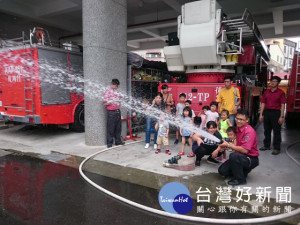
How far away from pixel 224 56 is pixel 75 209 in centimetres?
553

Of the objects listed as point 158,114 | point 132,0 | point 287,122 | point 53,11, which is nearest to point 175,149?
point 158,114

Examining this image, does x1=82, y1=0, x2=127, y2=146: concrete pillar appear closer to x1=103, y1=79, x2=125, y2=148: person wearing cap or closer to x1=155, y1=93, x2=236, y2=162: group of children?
x1=103, y1=79, x2=125, y2=148: person wearing cap

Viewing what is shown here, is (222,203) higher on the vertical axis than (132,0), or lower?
lower

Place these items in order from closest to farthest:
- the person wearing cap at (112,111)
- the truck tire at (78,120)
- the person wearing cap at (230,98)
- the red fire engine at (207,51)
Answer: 1. the person wearing cap at (230,98)
2. the person wearing cap at (112,111)
3. the red fire engine at (207,51)
4. the truck tire at (78,120)

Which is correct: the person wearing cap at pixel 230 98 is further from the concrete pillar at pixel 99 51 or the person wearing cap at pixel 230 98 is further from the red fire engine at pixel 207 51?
the concrete pillar at pixel 99 51

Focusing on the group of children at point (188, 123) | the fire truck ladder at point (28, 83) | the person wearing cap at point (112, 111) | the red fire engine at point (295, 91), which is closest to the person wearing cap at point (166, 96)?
the group of children at point (188, 123)

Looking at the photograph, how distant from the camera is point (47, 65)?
697 cm

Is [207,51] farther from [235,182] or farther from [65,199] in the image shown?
[65,199]

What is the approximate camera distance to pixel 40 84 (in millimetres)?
6781

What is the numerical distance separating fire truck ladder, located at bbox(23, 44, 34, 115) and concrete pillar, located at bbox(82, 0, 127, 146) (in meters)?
1.64

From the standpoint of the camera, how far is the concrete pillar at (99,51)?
630 cm

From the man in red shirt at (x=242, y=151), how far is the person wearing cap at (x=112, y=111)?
327 centimetres

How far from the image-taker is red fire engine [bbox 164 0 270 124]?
6387mm

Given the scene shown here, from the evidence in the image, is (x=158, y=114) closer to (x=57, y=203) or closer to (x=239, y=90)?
(x=239, y=90)
